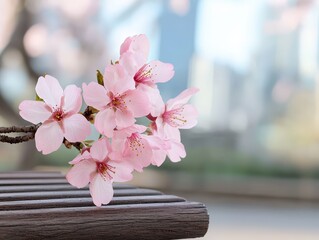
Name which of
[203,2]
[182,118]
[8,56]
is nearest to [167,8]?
[203,2]

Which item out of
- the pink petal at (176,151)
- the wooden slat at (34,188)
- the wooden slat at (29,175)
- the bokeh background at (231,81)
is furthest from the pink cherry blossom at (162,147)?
the bokeh background at (231,81)

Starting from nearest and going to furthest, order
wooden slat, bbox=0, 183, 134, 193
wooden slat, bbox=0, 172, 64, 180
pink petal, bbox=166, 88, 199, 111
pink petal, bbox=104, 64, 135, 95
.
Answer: pink petal, bbox=104, 64, 135, 95 → pink petal, bbox=166, 88, 199, 111 → wooden slat, bbox=0, 183, 134, 193 → wooden slat, bbox=0, 172, 64, 180

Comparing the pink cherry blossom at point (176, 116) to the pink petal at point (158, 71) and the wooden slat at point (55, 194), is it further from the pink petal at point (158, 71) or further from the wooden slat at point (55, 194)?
the wooden slat at point (55, 194)

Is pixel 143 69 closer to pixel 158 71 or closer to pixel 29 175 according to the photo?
pixel 158 71

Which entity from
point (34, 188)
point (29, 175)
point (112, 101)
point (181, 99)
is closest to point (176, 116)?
point (181, 99)

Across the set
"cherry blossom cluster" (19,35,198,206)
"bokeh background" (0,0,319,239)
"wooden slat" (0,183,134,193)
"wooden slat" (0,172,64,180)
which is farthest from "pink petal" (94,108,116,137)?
"bokeh background" (0,0,319,239)

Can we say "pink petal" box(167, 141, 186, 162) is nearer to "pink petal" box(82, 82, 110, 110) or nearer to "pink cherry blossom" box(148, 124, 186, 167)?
"pink cherry blossom" box(148, 124, 186, 167)
